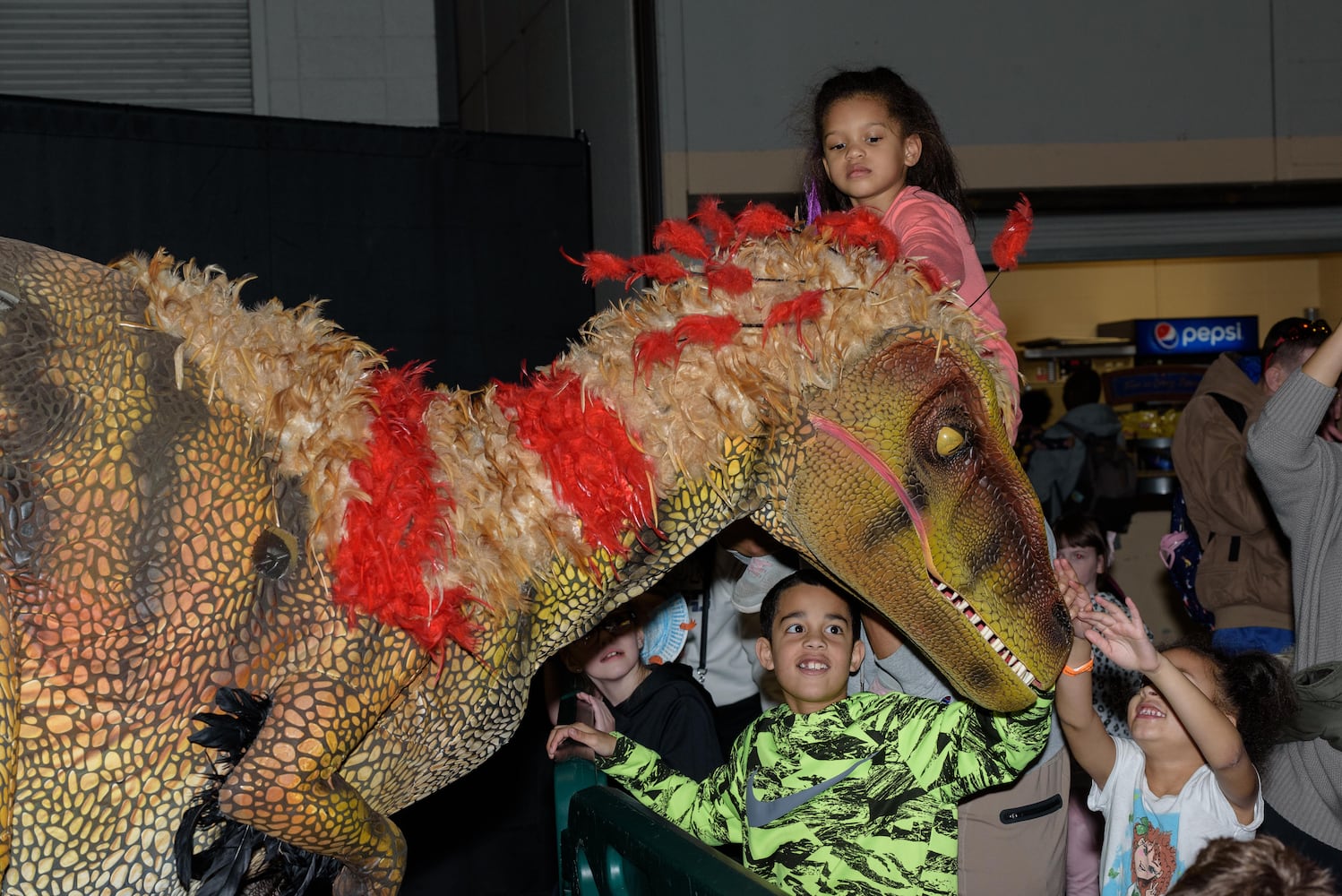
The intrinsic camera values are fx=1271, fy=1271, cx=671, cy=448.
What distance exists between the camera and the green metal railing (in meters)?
1.64

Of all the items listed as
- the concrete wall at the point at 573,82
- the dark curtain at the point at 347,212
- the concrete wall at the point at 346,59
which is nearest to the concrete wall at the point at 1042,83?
the concrete wall at the point at 573,82

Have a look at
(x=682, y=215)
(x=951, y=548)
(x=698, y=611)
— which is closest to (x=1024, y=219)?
(x=951, y=548)

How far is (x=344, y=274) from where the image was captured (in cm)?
487

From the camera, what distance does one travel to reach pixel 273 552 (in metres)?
1.79

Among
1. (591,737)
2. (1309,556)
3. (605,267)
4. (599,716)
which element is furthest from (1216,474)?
(605,267)

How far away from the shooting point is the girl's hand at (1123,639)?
226cm

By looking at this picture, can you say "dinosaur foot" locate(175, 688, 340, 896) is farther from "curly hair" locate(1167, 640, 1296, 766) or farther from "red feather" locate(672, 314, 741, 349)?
"curly hair" locate(1167, 640, 1296, 766)

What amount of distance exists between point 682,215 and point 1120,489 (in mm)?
2767

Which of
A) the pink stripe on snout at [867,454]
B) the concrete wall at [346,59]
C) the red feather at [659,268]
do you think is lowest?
the pink stripe on snout at [867,454]

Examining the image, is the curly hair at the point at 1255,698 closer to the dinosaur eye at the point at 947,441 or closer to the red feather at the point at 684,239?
the dinosaur eye at the point at 947,441

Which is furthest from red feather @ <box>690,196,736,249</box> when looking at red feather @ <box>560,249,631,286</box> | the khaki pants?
the khaki pants

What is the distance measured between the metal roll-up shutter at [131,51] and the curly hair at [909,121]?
5.47 m

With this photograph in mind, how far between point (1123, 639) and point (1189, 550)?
2.13 m

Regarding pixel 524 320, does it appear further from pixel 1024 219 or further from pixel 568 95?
pixel 1024 219
